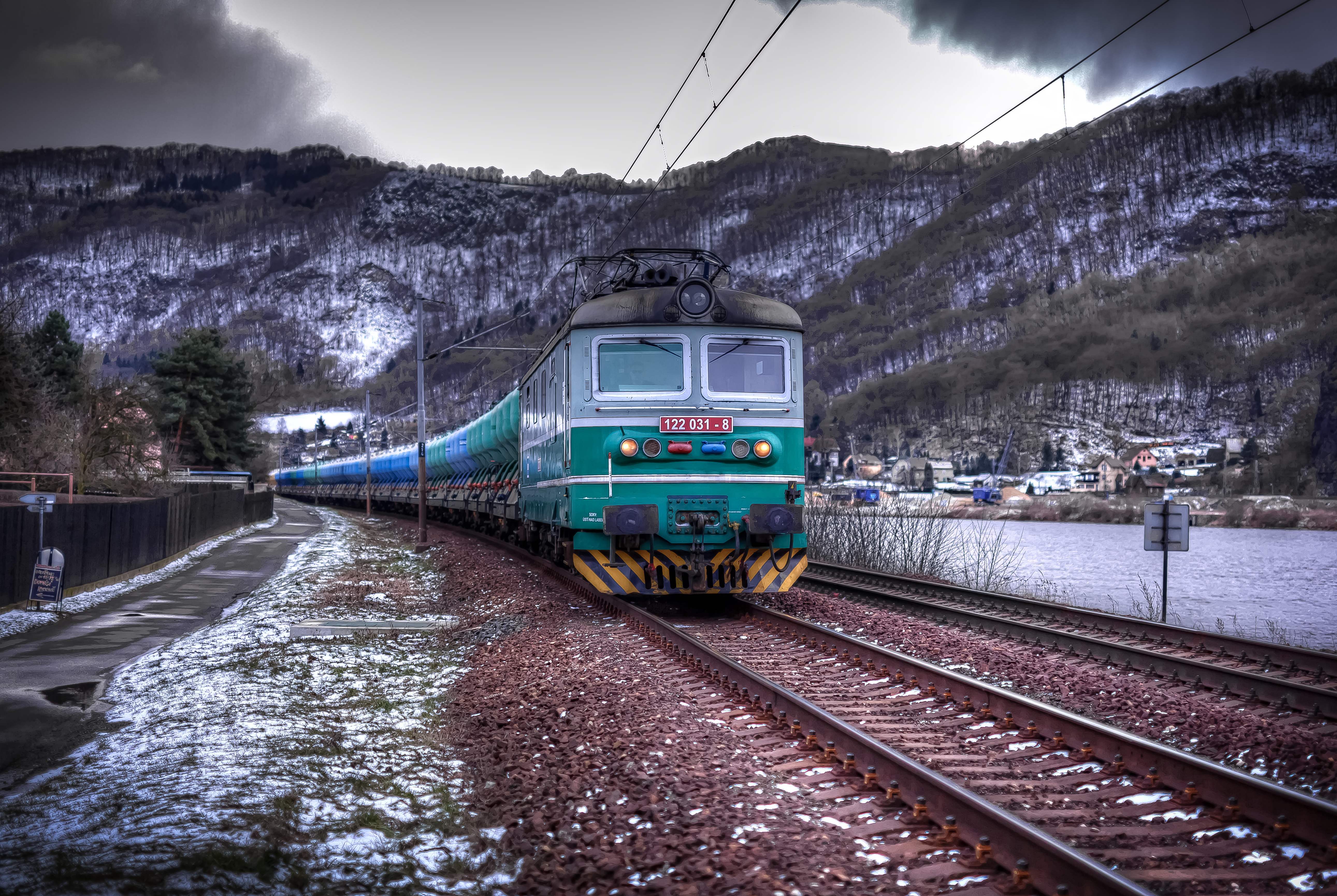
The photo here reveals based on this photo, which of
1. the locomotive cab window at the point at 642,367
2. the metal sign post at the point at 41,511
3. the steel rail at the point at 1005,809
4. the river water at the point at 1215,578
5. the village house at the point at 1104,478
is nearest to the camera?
the steel rail at the point at 1005,809

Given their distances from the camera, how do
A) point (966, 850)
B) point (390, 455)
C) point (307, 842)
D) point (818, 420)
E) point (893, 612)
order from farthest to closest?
point (818, 420), point (390, 455), point (893, 612), point (307, 842), point (966, 850)

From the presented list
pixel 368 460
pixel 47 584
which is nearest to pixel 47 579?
pixel 47 584

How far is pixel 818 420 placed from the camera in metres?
89.0

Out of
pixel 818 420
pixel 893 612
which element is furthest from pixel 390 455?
pixel 818 420

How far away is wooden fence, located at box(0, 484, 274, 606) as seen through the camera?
13211mm

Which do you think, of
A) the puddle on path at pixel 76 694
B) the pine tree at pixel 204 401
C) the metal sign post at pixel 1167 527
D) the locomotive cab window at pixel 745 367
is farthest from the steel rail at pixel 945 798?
the pine tree at pixel 204 401

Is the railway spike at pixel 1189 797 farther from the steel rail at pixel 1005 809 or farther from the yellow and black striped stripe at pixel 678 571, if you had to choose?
the yellow and black striped stripe at pixel 678 571

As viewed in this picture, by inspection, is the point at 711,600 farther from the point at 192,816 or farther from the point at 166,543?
A: the point at 166,543

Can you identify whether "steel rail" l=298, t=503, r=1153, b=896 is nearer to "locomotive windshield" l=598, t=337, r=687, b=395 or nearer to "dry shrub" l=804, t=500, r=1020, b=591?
"locomotive windshield" l=598, t=337, r=687, b=395

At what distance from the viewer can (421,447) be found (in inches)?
983

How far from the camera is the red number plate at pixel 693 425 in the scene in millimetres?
11125

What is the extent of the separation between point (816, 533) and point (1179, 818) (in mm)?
20600

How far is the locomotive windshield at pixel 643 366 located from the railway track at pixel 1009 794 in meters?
4.36

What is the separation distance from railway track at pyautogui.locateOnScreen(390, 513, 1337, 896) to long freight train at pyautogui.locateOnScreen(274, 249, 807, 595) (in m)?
3.48
